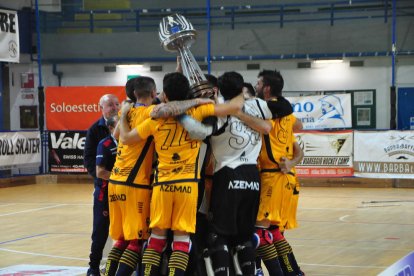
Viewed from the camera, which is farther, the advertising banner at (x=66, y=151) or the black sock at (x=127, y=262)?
the advertising banner at (x=66, y=151)

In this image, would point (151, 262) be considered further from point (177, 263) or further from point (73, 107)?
point (73, 107)

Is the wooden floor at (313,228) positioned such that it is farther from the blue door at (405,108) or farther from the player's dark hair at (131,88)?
the blue door at (405,108)

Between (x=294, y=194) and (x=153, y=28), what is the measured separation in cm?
1893

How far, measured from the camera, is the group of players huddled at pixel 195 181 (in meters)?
6.49

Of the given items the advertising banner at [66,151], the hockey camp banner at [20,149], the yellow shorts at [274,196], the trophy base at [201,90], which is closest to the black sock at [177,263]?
the yellow shorts at [274,196]

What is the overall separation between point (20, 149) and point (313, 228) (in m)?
9.86

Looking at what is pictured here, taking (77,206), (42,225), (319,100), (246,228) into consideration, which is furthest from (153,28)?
(246,228)

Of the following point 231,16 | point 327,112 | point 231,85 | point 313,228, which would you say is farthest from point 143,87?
point 231,16

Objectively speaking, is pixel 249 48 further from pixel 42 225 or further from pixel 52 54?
pixel 42 225

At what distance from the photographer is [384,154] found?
18547mm

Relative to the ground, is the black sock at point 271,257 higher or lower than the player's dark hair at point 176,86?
lower

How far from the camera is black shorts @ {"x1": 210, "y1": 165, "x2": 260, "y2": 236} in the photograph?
6.75 meters

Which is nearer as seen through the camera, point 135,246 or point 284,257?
point 135,246

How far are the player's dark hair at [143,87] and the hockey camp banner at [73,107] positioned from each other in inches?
528
